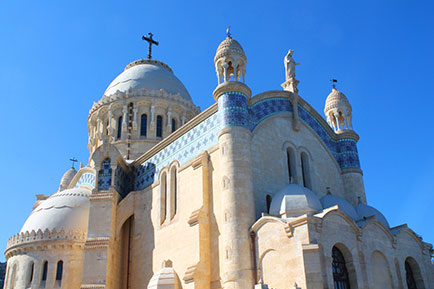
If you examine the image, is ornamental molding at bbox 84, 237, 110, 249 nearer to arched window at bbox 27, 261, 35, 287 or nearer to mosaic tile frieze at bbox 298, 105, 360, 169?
arched window at bbox 27, 261, 35, 287

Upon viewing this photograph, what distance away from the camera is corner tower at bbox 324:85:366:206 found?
2309 centimetres

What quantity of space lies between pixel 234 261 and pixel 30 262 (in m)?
11.3

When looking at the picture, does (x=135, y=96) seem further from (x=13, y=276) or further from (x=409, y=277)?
(x=409, y=277)

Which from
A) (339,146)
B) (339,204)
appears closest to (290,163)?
(339,204)

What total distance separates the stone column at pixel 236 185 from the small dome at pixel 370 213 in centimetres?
576

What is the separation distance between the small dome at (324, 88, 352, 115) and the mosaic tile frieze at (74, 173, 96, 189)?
1342 centimetres

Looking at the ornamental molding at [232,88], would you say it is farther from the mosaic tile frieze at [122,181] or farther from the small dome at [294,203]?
the mosaic tile frieze at [122,181]

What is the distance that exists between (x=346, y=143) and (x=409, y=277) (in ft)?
24.4

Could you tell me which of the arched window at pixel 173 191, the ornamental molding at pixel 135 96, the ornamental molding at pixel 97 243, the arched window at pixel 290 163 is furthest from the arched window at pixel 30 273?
the arched window at pixel 290 163

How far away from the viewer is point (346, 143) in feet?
79.4

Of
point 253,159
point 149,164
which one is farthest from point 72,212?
point 253,159

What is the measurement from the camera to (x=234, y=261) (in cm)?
1662

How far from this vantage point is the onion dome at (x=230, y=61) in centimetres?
2012

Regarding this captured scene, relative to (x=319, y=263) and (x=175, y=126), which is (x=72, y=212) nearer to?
(x=175, y=126)
